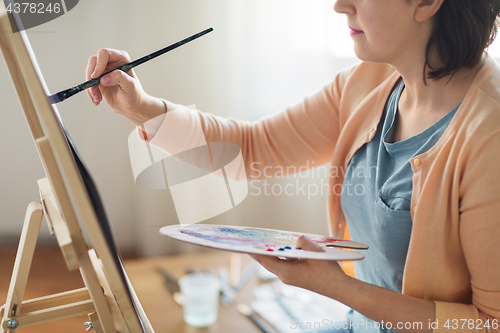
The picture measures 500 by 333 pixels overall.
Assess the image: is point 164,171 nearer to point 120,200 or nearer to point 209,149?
point 209,149

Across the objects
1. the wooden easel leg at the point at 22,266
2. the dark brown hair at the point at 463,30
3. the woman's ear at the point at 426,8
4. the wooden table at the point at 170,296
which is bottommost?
the wooden table at the point at 170,296

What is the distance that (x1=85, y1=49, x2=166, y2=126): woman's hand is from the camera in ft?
2.27

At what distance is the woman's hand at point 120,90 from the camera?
27.2 inches

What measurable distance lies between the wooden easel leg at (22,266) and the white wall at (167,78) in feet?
4.34

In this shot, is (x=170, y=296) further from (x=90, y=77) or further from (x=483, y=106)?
(x=483, y=106)

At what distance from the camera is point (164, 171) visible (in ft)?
3.29

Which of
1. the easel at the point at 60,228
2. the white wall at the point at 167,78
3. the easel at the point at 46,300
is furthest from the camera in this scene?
the white wall at the point at 167,78

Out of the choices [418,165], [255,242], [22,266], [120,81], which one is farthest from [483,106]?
[22,266]

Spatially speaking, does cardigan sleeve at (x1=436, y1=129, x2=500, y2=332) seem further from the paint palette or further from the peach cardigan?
the paint palette

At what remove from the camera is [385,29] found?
25.2 inches

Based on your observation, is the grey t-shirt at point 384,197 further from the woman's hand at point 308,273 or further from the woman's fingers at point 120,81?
the woman's fingers at point 120,81

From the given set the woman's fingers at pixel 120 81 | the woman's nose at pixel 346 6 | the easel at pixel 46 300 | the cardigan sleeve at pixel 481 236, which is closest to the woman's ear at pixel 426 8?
the woman's nose at pixel 346 6

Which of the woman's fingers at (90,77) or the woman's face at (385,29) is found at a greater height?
the woman's fingers at (90,77)

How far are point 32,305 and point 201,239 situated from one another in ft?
1.02
